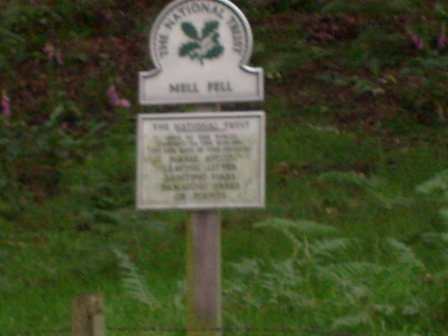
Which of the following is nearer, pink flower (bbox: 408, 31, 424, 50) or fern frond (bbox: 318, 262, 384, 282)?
fern frond (bbox: 318, 262, 384, 282)

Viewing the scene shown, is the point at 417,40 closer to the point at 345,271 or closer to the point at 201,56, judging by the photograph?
the point at 345,271

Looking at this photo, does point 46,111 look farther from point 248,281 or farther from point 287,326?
point 287,326

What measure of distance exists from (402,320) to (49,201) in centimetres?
496

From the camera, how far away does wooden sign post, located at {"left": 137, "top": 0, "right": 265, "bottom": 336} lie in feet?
16.5

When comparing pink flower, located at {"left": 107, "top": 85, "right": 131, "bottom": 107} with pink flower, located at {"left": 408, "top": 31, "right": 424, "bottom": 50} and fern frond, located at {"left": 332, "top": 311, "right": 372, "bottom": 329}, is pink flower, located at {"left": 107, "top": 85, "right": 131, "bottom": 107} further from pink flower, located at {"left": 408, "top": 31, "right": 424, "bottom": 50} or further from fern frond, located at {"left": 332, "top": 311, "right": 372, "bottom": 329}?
fern frond, located at {"left": 332, "top": 311, "right": 372, "bottom": 329}

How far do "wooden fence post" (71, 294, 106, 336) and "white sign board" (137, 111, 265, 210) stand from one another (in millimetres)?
801

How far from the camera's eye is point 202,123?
16.5ft

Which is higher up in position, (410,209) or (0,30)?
(0,30)

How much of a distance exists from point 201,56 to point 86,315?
1.51 m

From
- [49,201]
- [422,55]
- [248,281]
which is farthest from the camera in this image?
[422,55]

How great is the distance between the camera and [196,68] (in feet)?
16.5

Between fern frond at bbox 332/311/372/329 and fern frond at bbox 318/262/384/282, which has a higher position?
fern frond at bbox 318/262/384/282

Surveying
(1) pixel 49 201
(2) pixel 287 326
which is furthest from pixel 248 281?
(1) pixel 49 201

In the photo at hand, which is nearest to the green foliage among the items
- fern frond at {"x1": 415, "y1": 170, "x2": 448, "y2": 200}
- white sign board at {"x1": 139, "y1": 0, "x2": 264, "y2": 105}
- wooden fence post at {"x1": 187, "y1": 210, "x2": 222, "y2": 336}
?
fern frond at {"x1": 415, "y1": 170, "x2": 448, "y2": 200}
